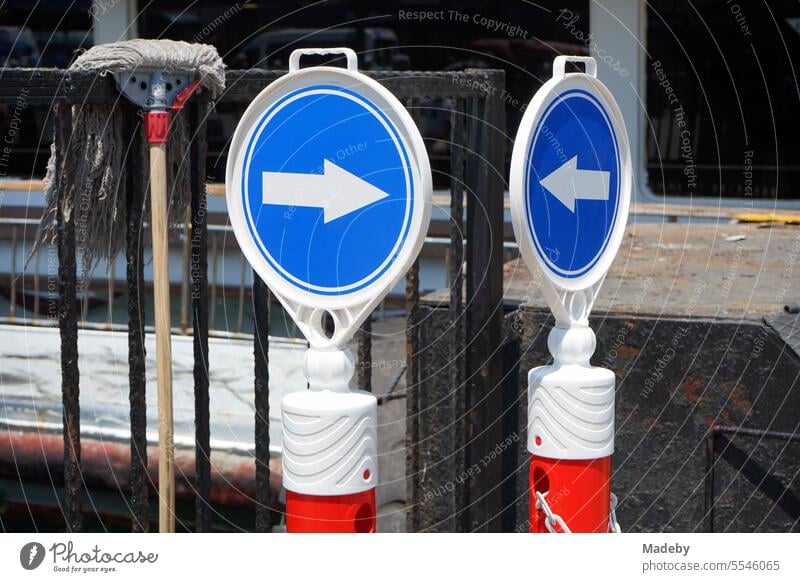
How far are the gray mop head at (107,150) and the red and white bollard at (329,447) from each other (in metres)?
0.34

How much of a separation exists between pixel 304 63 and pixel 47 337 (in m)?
1.96

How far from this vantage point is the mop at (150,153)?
1.33 meters

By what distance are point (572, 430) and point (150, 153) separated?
609 millimetres

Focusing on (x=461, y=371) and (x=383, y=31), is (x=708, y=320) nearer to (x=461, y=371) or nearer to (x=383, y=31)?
(x=461, y=371)

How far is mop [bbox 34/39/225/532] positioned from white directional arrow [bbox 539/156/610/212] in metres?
0.44

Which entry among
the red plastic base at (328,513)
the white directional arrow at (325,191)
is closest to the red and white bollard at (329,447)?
the red plastic base at (328,513)

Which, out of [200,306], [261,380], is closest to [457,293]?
[261,380]

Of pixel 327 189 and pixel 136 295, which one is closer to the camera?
pixel 327 189

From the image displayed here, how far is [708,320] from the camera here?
1827mm

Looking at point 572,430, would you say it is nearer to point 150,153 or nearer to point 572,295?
point 572,295

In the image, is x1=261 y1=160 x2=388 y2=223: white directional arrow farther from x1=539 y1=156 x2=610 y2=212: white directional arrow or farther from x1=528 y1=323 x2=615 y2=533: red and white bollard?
x1=528 y1=323 x2=615 y2=533: red and white bollard

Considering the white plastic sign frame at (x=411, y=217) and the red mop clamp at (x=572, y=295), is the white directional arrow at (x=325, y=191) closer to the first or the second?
the white plastic sign frame at (x=411, y=217)

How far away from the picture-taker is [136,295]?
1371 millimetres

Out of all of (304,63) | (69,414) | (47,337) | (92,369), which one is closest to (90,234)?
(69,414)
